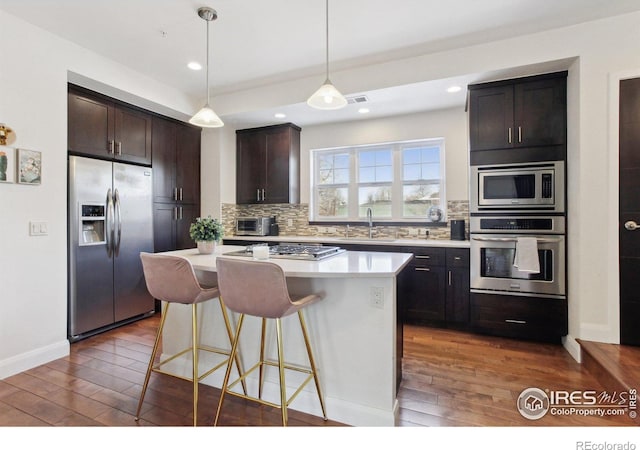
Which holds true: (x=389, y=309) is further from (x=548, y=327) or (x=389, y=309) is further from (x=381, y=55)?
(x=381, y=55)

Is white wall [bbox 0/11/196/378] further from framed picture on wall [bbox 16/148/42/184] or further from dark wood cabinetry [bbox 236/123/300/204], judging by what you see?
dark wood cabinetry [bbox 236/123/300/204]

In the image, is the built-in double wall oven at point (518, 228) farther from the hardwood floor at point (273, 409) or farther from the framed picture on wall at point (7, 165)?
the framed picture on wall at point (7, 165)

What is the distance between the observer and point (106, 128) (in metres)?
3.33

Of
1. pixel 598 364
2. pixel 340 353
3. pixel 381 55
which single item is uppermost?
pixel 381 55

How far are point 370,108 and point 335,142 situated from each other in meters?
0.81

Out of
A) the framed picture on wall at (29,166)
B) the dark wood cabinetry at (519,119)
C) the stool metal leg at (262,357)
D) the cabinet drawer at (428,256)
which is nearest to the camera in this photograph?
the stool metal leg at (262,357)

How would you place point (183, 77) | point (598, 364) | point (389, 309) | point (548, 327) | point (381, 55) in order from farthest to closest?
point (183, 77), point (381, 55), point (548, 327), point (598, 364), point (389, 309)

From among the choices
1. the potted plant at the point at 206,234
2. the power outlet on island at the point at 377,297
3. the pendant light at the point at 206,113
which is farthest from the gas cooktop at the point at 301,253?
the pendant light at the point at 206,113

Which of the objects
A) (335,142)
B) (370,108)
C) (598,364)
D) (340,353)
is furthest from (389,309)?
(335,142)

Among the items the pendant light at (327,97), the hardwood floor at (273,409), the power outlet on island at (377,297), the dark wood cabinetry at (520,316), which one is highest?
the pendant light at (327,97)

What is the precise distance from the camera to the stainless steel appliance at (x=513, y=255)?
291cm

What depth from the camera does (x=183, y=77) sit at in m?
3.61

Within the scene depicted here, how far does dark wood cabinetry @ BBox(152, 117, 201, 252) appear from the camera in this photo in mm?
3922

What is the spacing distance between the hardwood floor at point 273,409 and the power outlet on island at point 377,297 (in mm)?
712
